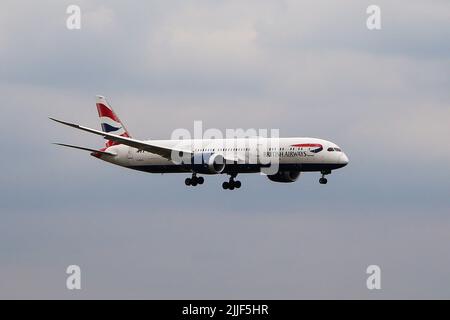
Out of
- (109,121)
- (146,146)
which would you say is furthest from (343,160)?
(109,121)

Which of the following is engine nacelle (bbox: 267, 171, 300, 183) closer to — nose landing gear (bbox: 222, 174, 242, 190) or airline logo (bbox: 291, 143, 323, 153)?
nose landing gear (bbox: 222, 174, 242, 190)

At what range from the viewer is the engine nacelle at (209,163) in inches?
5497

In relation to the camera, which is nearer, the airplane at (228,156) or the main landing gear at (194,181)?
the airplane at (228,156)

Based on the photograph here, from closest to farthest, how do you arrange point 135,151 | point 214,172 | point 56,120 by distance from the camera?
point 56,120 < point 214,172 < point 135,151

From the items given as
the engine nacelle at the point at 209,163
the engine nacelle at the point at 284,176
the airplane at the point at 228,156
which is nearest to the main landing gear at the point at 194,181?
the airplane at the point at 228,156

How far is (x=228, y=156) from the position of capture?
140875mm

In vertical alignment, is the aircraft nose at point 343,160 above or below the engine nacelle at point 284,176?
below

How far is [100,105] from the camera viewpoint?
15962 centimetres

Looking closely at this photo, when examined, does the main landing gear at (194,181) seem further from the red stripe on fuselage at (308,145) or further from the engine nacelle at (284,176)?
the red stripe on fuselage at (308,145)

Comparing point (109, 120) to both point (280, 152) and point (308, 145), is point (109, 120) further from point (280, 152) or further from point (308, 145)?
point (308, 145)
